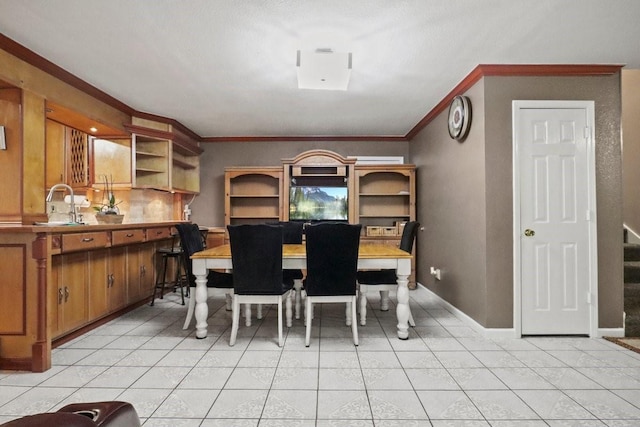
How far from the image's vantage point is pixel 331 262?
8.80 feet

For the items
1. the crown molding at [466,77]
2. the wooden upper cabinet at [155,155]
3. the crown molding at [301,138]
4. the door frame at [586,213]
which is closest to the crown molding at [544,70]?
the crown molding at [466,77]

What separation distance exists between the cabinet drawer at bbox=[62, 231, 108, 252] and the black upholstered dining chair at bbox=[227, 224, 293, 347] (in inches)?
48.6

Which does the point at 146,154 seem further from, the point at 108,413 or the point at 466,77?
the point at 108,413

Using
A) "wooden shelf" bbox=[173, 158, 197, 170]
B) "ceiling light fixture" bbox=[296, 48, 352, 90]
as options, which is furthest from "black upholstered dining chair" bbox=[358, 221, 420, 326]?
"wooden shelf" bbox=[173, 158, 197, 170]

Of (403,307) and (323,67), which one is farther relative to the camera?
(403,307)

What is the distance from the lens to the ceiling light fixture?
2.60 m

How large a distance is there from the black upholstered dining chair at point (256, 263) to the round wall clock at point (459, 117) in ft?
6.75

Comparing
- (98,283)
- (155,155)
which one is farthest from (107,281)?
(155,155)

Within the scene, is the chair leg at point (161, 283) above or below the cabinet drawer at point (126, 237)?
below

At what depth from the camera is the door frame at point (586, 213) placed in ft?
9.43

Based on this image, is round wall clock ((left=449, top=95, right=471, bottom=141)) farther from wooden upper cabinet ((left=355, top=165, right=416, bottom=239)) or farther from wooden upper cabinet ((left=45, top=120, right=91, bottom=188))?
wooden upper cabinet ((left=45, top=120, right=91, bottom=188))

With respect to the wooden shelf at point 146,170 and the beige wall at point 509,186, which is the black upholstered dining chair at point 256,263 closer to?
the beige wall at point 509,186

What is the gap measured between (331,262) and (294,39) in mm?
1728

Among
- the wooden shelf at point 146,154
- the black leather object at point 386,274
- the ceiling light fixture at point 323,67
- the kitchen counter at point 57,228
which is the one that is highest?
the ceiling light fixture at point 323,67
